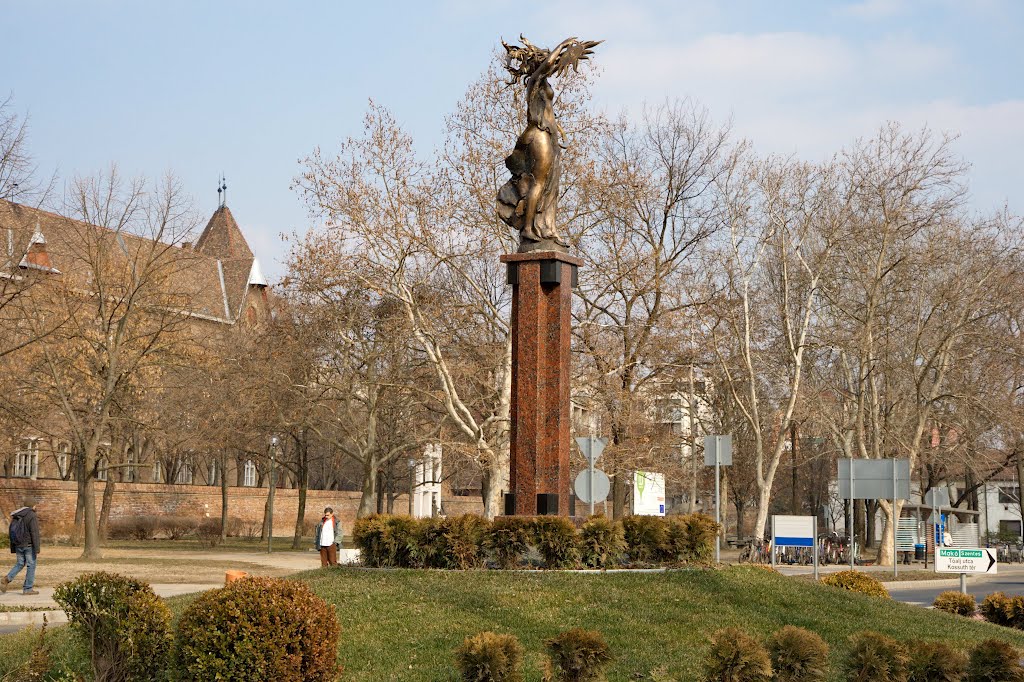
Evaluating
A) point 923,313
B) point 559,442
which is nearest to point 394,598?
point 559,442

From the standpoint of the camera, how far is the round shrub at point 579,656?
34.3 feet

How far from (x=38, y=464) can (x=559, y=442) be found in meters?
47.7

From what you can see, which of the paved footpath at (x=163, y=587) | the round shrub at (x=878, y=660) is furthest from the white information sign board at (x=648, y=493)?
the round shrub at (x=878, y=660)

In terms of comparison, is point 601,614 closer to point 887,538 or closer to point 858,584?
point 858,584

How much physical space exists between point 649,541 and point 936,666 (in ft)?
19.4

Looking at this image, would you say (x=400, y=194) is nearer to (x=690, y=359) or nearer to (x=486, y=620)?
(x=690, y=359)

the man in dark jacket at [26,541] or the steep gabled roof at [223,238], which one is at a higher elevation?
the steep gabled roof at [223,238]

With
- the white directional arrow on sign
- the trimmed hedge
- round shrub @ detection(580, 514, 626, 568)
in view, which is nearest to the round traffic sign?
the white directional arrow on sign

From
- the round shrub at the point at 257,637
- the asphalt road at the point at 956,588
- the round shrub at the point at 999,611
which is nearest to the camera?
the round shrub at the point at 257,637

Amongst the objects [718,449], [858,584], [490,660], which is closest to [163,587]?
[718,449]

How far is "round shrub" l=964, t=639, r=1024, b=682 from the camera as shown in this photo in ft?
35.9

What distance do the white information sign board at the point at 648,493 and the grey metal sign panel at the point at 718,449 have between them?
4948 mm

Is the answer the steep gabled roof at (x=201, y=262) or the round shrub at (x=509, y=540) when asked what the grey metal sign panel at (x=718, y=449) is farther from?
the steep gabled roof at (x=201, y=262)

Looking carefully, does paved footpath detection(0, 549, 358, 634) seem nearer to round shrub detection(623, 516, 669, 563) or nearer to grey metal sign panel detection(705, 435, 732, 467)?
round shrub detection(623, 516, 669, 563)
